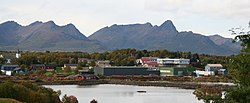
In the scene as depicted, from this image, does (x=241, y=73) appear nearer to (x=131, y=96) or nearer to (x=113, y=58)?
(x=131, y=96)

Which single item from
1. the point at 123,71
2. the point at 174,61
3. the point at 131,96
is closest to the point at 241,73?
the point at 131,96

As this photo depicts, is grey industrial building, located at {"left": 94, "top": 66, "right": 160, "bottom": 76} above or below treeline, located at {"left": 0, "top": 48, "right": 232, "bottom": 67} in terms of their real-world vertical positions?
below

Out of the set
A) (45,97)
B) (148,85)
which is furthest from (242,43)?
(148,85)

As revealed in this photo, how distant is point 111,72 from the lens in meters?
54.3

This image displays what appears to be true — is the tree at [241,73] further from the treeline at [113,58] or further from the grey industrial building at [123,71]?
the treeline at [113,58]

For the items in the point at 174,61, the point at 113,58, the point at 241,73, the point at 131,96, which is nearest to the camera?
the point at 241,73

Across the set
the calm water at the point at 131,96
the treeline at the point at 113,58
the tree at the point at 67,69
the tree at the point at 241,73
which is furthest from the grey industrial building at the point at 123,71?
the tree at the point at 241,73

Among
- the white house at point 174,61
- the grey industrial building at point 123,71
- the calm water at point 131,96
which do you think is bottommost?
the calm water at point 131,96

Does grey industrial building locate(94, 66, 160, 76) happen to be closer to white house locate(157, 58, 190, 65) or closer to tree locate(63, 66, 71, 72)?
tree locate(63, 66, 71, 72)

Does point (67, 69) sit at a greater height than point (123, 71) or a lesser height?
greater

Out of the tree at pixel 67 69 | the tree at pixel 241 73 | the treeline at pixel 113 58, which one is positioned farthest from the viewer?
the treeline at pixel 113 58

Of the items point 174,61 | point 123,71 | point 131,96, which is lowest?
point 131,96

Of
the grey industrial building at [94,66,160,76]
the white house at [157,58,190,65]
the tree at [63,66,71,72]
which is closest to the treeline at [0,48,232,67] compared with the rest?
the white house at [157,58,190,65]

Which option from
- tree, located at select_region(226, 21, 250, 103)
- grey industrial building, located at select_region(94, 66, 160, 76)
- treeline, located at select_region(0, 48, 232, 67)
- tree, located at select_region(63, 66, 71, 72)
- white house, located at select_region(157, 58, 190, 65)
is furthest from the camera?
white house, located at select_region(157, 58, 190, 65)
